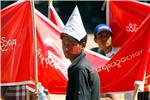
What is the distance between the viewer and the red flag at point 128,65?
269 inches

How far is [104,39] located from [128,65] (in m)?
0.74

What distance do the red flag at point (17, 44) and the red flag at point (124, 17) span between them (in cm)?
116

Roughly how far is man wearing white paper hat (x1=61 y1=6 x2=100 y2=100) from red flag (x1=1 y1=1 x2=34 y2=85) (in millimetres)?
2142

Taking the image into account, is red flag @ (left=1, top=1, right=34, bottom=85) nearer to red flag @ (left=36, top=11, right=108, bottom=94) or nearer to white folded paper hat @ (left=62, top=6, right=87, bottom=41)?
red flag @ (left=36, top=11, right=108, bottom=94)

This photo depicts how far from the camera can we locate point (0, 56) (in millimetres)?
7398

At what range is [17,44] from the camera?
23.9 feet

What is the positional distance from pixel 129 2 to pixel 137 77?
1.31 m

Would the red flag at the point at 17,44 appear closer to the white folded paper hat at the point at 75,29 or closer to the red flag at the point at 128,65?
the red flag at the point at 128,65

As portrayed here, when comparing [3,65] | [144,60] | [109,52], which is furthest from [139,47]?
[3,65]

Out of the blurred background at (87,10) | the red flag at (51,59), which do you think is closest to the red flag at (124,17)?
the red flag at (51,59)

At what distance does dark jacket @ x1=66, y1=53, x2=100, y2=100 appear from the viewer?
16.0 ft

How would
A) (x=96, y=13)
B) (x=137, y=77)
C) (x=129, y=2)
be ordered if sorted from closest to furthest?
(x=137, y=77), (x=129, y=2), (x=96, y=13)

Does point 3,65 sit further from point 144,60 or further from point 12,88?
point 144,60

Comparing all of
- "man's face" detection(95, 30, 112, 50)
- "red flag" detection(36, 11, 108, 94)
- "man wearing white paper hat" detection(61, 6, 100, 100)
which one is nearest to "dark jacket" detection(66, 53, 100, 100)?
"man wearing white paper hat" detection(61, 6, 100, 100)
